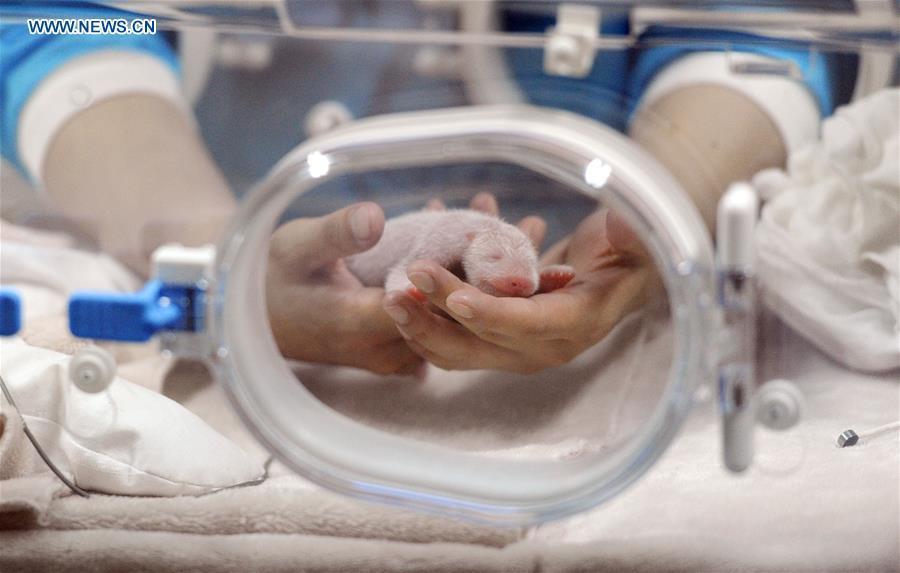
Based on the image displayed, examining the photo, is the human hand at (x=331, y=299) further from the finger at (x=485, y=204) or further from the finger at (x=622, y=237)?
the finger at (x=622, y=237)

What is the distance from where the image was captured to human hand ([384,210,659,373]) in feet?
2.55

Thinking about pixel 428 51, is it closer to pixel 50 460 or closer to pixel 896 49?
pixel 896 49

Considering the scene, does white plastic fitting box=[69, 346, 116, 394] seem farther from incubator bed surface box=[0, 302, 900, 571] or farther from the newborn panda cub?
the newborn panda cub

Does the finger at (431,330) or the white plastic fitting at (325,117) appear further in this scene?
the finger at (431,330)

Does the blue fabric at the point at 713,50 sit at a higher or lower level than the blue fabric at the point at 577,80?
higher

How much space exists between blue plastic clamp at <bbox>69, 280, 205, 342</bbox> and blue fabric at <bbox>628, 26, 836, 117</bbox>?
1.22ft

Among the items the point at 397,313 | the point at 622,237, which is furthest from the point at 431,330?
the point at 622,237

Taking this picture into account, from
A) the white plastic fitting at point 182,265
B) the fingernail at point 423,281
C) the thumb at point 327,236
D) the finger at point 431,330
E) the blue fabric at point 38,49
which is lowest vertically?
the white plastic fitting at point 182,265

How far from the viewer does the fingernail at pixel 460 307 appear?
776 millimetres

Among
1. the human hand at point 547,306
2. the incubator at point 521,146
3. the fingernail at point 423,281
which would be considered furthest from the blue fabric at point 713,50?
the fingernail at point 423,281

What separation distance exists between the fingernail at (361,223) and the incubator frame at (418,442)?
0.04 m

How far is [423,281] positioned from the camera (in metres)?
0.78

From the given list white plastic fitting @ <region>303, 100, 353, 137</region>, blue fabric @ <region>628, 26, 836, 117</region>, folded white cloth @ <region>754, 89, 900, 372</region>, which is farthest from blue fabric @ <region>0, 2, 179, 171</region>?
folded white cloth @ <region>754, 89, 900, 372</region>

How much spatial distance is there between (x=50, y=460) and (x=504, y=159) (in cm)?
46
